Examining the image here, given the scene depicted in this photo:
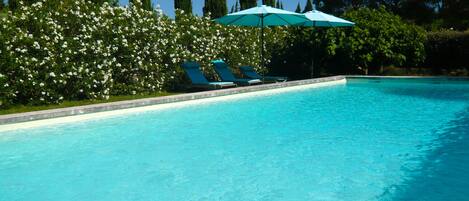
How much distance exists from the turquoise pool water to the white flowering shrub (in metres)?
2.21

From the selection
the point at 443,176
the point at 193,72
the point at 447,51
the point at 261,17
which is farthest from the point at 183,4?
the point at 443,176

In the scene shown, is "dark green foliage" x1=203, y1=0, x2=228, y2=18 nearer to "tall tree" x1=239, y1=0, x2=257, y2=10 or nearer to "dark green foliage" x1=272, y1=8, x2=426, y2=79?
"tall tree" x1=239, y1=0, x2=257, y2=10

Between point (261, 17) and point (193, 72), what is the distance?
3.12m

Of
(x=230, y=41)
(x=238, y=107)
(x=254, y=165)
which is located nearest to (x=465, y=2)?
(x=230, y=41)

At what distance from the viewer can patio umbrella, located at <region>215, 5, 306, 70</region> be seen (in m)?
15.1

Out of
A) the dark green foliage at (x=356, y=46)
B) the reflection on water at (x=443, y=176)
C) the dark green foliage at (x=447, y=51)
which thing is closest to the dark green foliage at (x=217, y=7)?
the dark green foliage at (x=356, y=46)

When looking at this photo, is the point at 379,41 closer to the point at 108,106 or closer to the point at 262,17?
the point at 262,17

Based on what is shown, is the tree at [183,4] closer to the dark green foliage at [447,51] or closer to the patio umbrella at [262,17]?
the patio umbrella at [262,17]

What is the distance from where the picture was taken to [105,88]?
12.5 meters

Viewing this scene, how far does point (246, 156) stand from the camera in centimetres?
677

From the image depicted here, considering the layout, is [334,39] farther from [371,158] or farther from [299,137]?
[371,158]

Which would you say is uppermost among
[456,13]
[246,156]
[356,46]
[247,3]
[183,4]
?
[247,3]

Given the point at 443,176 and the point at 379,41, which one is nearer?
the point at 443,176

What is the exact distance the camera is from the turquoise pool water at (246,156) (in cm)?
516
